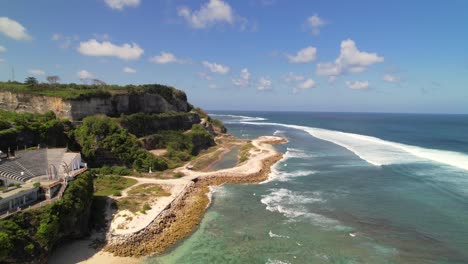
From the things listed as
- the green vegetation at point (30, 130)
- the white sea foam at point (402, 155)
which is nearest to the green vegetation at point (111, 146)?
the green vegetation at point (30, 130)

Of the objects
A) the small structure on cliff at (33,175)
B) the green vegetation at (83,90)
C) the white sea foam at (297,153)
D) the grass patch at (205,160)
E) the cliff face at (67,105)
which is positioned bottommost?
the grass patch at (205,160)

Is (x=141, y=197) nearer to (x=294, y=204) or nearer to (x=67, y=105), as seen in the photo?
(x=294, y=204)

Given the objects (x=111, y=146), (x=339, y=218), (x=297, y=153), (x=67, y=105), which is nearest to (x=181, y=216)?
(x=339, y=218)

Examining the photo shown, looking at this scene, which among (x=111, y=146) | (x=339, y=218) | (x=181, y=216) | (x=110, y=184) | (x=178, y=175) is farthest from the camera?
(x=111, y=146)

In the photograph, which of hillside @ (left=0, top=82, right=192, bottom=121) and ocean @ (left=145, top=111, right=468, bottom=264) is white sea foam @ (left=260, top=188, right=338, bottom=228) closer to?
ocean @ (left=145, top=111, right=468, bottom=264)

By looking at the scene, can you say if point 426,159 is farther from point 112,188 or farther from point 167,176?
point 112,188

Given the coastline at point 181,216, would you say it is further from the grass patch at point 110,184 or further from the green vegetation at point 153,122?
the green vegetation at point 153,122

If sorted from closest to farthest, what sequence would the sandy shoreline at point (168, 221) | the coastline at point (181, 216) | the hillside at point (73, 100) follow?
the sandy shoreline at point (168, 221)
the coastline at point (181, 216)
the hillside at point (73, 100)
